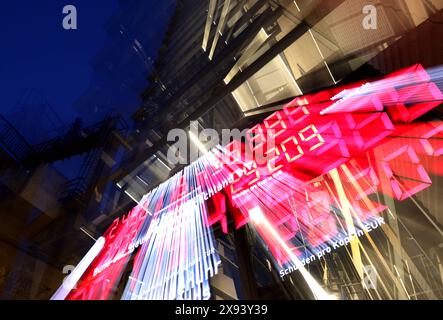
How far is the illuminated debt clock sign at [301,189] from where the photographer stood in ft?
10.5

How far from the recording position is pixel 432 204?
5.23 metres

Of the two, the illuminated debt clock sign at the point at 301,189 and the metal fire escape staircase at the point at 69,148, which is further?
the metal fire escape staircase at the point at 69,148

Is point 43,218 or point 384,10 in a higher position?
point 43,218

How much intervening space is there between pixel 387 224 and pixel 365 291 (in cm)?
147

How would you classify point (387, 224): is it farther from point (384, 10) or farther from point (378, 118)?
point (384, 10)

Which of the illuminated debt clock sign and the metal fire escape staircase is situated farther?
the metal fire escape staircase

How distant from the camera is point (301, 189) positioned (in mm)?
3762

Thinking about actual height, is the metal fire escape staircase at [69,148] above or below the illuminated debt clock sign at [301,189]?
above

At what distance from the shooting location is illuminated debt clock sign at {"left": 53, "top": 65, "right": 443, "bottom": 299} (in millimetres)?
3215

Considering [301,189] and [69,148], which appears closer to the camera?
[301,189]

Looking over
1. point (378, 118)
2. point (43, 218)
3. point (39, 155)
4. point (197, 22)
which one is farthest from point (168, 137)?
point (197, 22)

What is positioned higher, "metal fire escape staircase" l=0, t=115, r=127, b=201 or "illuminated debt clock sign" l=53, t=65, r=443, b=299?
"metal fire escape staircase" l=0, t=115, r=127, b=201

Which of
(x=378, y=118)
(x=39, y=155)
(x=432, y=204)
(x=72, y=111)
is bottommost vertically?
(x=432, y=204)

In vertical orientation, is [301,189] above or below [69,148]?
below
